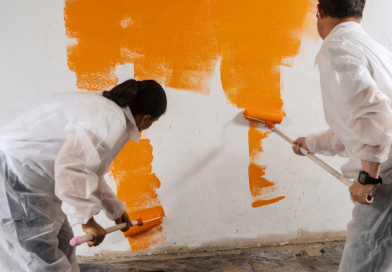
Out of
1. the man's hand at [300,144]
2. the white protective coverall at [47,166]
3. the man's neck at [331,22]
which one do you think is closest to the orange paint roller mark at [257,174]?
the man's hand at [300,144]

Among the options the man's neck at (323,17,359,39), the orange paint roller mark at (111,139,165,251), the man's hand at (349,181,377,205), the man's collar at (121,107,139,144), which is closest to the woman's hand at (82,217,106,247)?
the man's collar at (121,107,139,144)

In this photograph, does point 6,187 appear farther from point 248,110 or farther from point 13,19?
point 248,110

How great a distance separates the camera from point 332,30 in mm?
930

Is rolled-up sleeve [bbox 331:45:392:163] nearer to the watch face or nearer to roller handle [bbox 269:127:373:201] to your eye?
the watch face

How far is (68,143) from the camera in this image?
800 millimetres

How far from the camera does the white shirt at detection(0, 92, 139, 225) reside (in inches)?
31.9

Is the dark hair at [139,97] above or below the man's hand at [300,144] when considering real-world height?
above

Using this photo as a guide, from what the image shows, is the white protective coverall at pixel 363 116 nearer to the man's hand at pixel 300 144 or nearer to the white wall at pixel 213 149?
the man's hand at pixel 300 144

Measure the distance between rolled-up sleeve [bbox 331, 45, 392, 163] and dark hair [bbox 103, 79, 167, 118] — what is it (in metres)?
0.61

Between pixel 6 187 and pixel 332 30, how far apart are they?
1217 millimetres

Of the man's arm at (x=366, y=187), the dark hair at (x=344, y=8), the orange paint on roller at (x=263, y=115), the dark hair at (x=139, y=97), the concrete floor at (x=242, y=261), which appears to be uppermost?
the dark hair at (x=344, y=8)

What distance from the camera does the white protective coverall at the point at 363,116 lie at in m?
0.78

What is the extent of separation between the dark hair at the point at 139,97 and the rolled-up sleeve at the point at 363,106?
2.00 feet

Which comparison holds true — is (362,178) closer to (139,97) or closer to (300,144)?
(300,144)
